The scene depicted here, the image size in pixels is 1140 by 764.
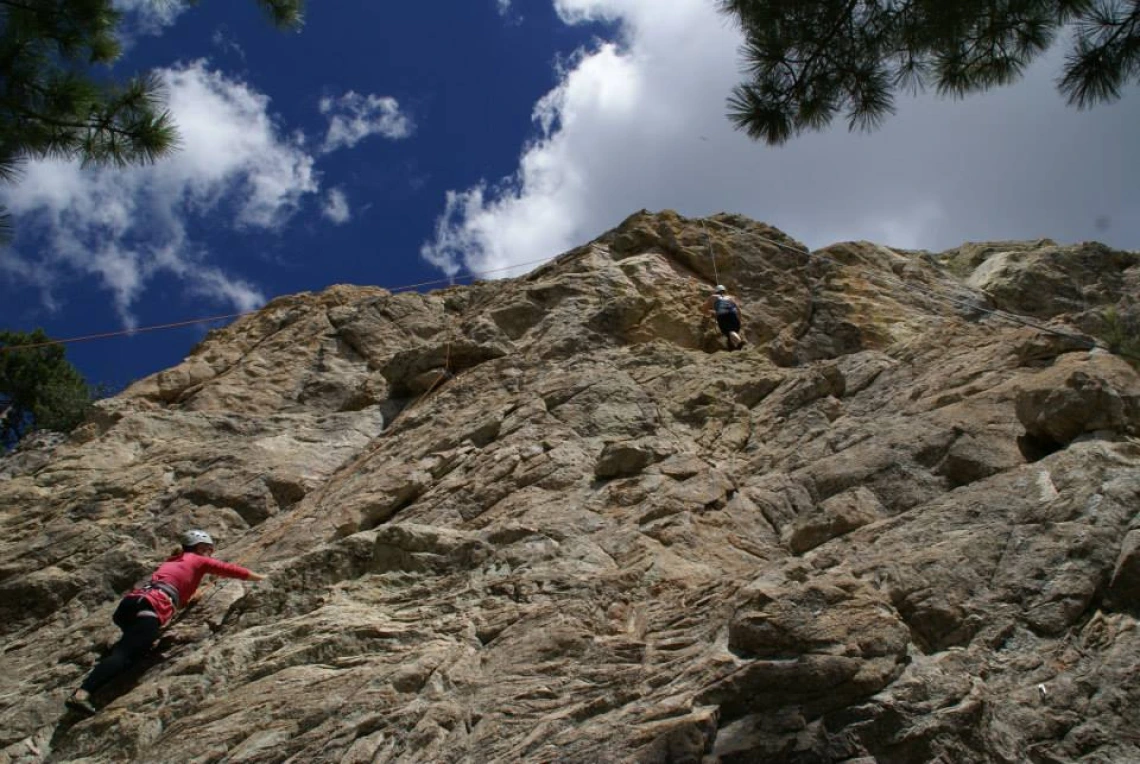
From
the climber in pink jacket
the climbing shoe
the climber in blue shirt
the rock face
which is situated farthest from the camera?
the climber in blue shirt

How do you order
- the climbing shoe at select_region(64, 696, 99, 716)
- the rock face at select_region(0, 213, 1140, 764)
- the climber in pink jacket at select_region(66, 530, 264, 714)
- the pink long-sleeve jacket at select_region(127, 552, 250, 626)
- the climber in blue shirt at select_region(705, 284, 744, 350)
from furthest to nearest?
the climber in blue shirt at select_region(705, 284, 744, 350) → the pink long-sleeve jacket at select_region(127, 552, 250, 626) → the climber in pink jacket at select_region(66, 530, 264, 714) → the climbing shoe at select_region(64, 696, 99, 716) → the rock face at select_region(0, 213, 1140, 764)

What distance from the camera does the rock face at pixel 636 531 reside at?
5195 mm

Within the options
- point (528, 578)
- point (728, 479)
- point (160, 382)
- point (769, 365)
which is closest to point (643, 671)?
point (528, 578)

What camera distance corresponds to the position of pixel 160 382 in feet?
45.1

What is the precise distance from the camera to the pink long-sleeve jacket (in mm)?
7645

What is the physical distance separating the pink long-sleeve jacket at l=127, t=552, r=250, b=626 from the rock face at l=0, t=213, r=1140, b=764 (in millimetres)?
212

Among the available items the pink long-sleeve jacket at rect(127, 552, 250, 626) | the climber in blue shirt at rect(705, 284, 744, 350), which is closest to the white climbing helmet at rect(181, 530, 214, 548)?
the pink long-sleeve jacket at rect(127, 552, 250, 626)

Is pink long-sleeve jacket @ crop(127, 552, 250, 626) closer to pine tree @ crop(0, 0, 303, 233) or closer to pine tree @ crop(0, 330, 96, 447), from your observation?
pine tree @ crop(0, 0, 303, 233)

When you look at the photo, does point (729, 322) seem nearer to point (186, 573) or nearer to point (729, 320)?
point (729, 320)

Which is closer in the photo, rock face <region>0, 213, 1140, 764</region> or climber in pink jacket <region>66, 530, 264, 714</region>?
rock face <region>0, 213, 1140, 764</region>

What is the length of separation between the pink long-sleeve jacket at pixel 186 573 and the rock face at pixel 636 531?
212mm

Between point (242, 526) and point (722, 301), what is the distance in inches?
250

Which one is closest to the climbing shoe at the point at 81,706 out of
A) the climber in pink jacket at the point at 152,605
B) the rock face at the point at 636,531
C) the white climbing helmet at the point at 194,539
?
the climber in pink jacket at the point at 152,605

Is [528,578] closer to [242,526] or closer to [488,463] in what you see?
[488,463]
